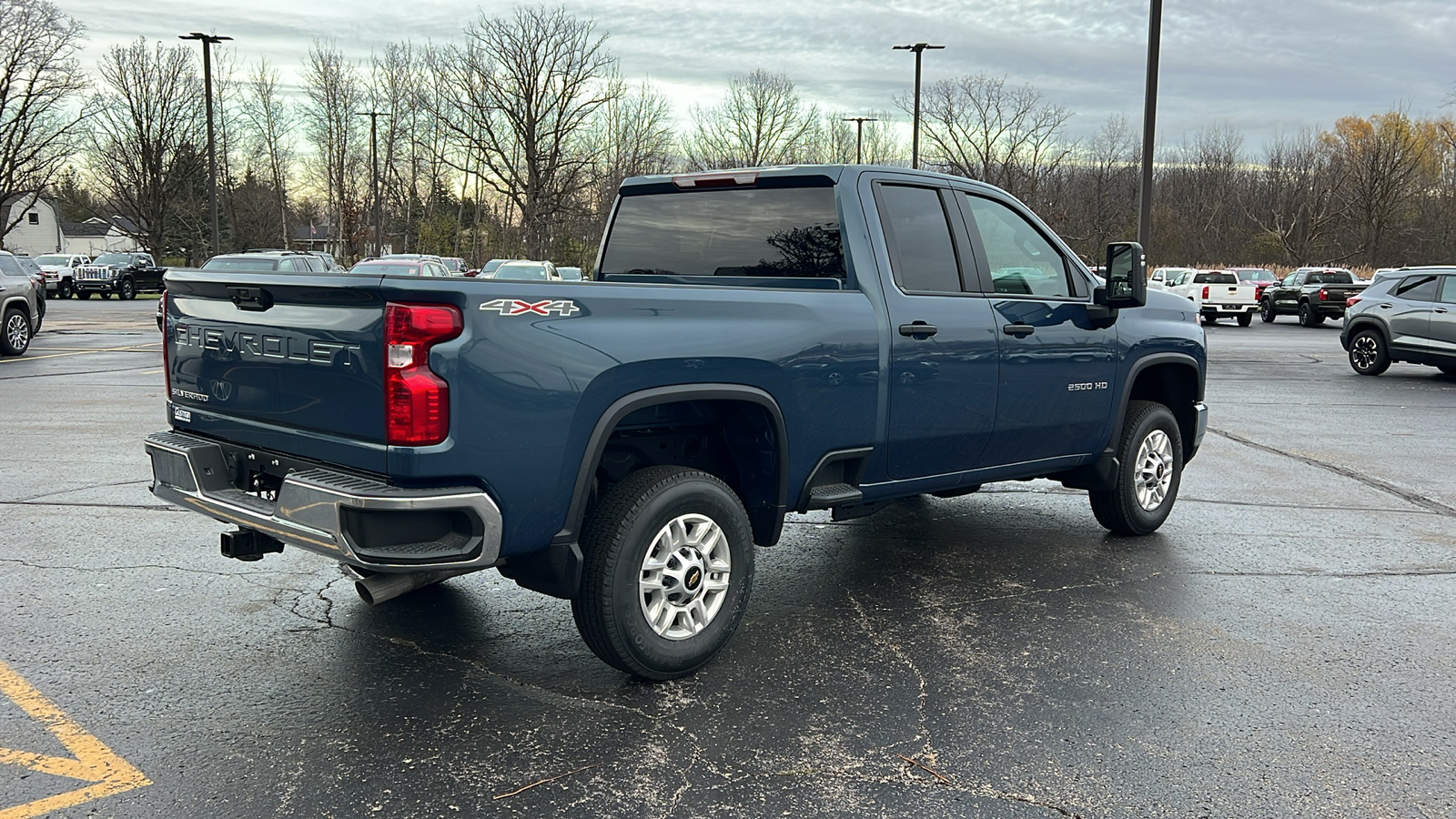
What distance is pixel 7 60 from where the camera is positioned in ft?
169

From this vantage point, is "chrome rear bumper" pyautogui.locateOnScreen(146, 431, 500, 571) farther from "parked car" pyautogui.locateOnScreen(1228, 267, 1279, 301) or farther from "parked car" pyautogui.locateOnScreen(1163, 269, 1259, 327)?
"parked car" pyautogui.locateOnScreen(1228, 267, 1279, 301)

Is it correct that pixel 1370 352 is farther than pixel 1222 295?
No

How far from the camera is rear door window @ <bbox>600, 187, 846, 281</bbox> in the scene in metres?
4.96

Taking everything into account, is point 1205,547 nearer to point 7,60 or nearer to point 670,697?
point 670,697

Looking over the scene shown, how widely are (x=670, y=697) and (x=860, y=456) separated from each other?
1.38 m

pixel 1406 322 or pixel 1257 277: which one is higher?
pixel 1257 277


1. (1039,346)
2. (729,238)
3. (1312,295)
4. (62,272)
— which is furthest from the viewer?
(62,272)

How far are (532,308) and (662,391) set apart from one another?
0.62 meters

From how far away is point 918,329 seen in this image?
15.9ft

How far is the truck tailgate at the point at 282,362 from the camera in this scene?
3486mm

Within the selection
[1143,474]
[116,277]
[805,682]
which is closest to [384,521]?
[805,682]

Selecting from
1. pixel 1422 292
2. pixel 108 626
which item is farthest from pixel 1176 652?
pixel 1422 292

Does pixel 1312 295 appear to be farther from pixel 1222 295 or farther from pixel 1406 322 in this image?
pixel 1406 322

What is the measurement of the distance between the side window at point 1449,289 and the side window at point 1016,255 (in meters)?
13.1
